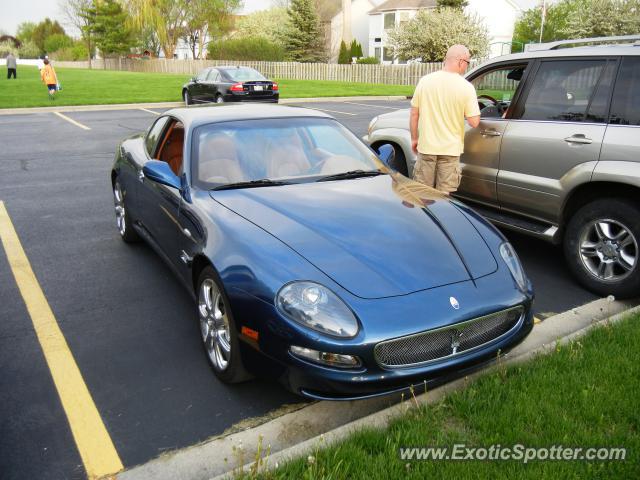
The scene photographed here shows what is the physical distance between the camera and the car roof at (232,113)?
4633mm

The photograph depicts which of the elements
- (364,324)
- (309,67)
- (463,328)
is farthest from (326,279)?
(309,67)

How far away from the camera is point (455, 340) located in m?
3.02

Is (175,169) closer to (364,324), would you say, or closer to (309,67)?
(364,324)

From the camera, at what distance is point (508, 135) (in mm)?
5352

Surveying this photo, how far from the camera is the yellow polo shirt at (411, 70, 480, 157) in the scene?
17.8 feet

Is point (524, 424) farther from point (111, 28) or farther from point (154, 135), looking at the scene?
point (111, 28)

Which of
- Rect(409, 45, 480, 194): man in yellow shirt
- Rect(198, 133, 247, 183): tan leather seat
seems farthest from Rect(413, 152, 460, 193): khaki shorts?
Rect(198, 133, 247, 183): tan leather seat

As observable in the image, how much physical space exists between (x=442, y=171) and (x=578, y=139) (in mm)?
1286

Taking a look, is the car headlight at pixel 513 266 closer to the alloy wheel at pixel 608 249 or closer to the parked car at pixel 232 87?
the alloy wheel at pixel 608 249

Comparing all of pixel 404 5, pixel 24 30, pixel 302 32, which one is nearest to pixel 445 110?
pixel 302 32

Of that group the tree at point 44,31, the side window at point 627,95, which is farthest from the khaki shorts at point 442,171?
the tree at point 44,31

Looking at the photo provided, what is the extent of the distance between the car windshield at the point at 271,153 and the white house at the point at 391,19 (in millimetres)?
48575

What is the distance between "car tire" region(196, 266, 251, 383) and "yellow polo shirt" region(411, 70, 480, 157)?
113 inches

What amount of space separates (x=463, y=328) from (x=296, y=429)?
39.6 inches
